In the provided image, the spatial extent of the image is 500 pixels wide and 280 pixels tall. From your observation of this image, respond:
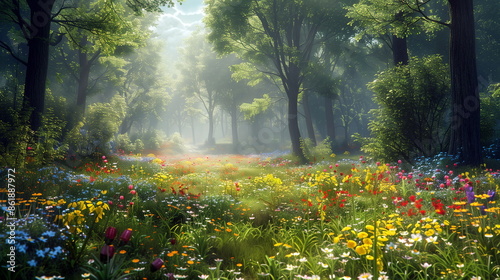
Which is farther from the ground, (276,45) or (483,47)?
(483,47)

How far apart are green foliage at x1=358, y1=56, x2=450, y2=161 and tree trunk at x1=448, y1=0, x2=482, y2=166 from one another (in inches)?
58.7

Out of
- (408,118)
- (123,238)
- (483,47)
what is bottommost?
(123,238)

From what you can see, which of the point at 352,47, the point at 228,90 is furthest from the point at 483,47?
the point at 228,90

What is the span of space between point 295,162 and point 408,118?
22.1 feet

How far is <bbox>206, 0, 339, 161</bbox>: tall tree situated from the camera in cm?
1579

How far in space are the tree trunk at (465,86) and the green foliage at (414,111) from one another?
1.49 metres

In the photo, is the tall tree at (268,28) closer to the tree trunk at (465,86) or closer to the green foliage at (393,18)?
the green foliage at (393,18)

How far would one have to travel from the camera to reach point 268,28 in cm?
1667

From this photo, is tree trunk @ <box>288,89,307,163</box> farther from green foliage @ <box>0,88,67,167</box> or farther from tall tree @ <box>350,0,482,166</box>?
green foliage @ <box>0,88,67,167</box>

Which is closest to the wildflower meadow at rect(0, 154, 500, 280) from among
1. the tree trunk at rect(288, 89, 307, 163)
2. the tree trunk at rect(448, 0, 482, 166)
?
the tree trunk at rect(448, 0, 482, 166)

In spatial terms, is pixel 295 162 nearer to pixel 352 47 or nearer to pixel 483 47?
pixel 352 47

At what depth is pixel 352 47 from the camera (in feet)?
91.7

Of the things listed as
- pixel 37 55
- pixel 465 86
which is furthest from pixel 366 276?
pixel 37 55

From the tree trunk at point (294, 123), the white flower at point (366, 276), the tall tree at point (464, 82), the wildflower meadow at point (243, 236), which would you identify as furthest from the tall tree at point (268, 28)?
the white flower at point (366, 276)
